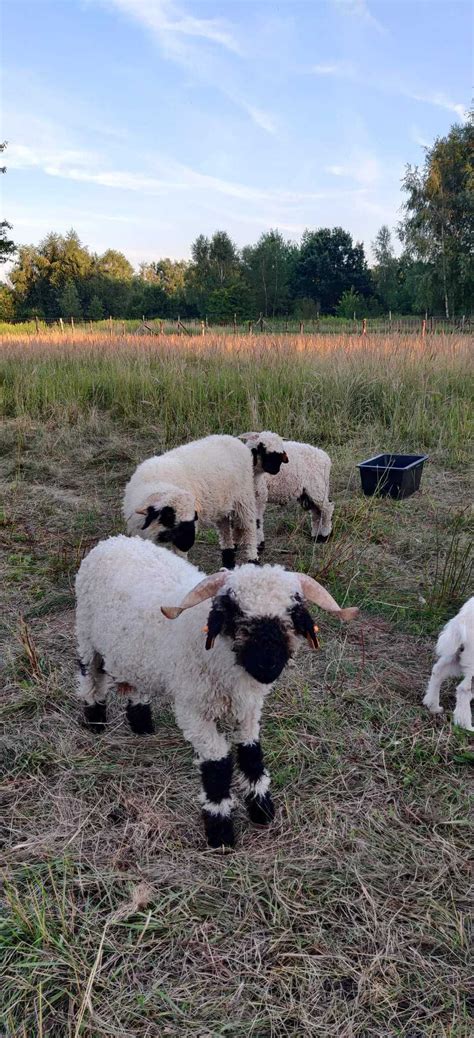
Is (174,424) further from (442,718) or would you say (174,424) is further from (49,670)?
(442,718)

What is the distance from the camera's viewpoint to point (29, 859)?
82.5 inches

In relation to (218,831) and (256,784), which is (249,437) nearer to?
(256,784)

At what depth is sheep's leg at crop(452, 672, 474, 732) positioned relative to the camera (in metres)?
2.83

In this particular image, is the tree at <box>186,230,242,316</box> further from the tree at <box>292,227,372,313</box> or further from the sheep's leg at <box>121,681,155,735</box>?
the sheep's leg at <box>121,681,155,735</box>

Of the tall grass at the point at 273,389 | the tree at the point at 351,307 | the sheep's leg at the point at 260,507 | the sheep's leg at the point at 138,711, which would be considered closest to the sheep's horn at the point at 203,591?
the sheep's leg at the point at 138,711

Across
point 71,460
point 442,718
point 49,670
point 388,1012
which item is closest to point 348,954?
point 388,1012

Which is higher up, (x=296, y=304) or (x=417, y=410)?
(x=296, y=304)

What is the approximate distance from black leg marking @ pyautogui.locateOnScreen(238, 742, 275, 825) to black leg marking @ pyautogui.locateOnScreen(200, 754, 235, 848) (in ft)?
0.33

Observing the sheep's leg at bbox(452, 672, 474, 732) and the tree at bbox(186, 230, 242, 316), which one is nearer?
the sheep's leg at bbox(452, 672, 474, 732)

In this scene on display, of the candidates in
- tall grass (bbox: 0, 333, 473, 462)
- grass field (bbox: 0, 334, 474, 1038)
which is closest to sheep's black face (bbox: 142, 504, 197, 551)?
grass field (bbox: 0, 334, 474, 1038)

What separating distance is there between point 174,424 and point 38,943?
7.08 meters

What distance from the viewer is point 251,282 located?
183 ft

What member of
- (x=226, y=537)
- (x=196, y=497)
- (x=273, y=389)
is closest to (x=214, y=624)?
(x=196, y=497)

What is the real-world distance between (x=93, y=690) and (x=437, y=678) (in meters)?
1.59
